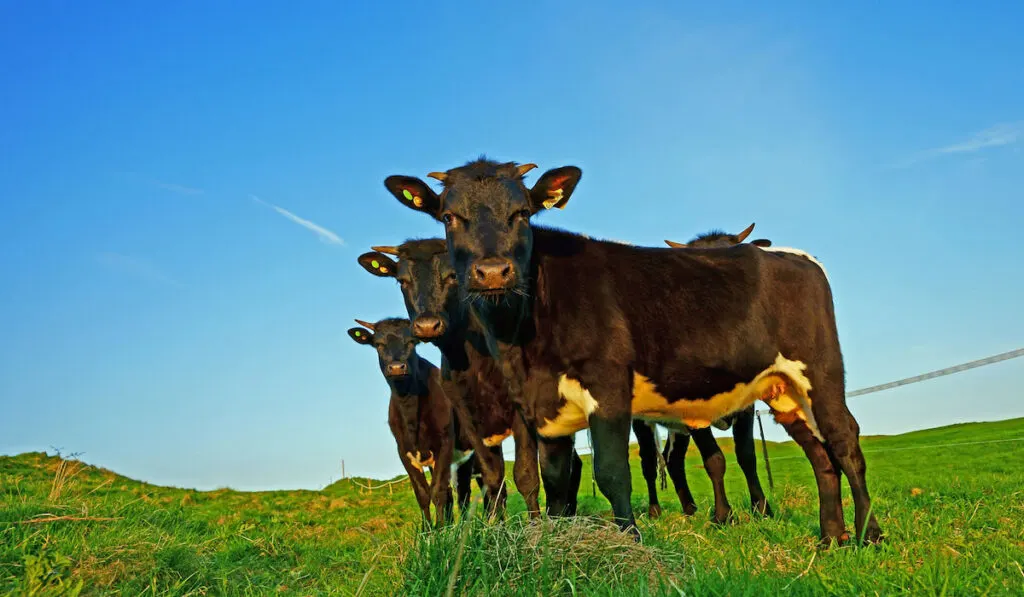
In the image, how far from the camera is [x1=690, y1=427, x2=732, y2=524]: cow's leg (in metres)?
9.55

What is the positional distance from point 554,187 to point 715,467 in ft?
14.4

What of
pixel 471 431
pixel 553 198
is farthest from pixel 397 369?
pixel 553 198

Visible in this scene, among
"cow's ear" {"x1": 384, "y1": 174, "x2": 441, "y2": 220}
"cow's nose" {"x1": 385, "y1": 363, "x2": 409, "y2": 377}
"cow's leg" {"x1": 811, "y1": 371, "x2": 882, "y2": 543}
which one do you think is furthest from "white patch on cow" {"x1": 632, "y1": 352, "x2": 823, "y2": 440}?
"cow's nose" {"x1": 385, "y1": 363, "x2": 409, "y2": 377}

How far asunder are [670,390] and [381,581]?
3111 mm

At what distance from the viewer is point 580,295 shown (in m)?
6.88

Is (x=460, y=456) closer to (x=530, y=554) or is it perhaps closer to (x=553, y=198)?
(x=553, y=198)

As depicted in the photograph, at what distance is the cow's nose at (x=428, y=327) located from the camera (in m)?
9.77

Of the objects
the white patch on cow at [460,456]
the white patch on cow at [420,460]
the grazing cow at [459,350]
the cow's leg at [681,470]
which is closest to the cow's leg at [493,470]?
the grazing cow at [459,350]

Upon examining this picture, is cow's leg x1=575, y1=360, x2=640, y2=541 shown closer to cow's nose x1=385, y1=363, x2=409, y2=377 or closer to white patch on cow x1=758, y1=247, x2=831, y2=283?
white patch on cow x1=758, y1=247, x2=831, y2=283

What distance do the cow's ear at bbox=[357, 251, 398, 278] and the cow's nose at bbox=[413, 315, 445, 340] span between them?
6.69 feet

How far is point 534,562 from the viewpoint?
4391 mm

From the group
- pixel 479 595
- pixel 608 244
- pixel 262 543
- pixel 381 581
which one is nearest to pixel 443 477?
pixel 262 543

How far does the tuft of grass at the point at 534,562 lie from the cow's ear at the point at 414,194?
12.3 feet

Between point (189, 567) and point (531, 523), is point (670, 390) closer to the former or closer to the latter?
point (531, 523)
